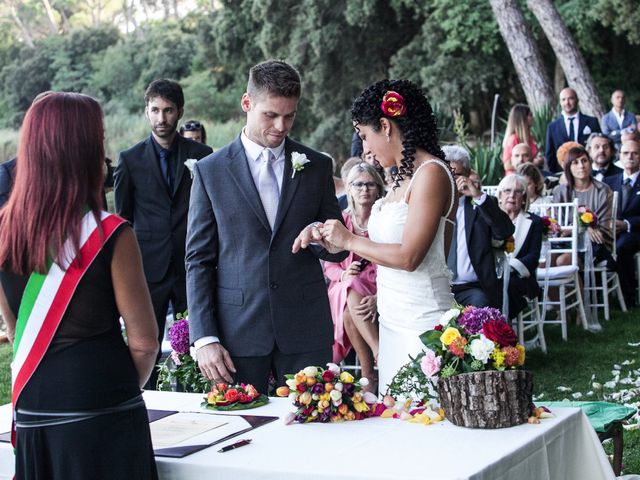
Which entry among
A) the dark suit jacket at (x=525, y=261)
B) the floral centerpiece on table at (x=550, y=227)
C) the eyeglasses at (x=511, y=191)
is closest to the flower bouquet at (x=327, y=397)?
the dark suit jacket at (x=525, y=261)

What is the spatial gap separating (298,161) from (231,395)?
92cm

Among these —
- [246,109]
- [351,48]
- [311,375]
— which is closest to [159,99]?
[246,109]

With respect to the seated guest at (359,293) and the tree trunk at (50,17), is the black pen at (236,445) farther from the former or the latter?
the tree trunk at (50,17)

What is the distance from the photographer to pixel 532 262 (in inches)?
310

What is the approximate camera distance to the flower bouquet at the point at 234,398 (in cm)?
344

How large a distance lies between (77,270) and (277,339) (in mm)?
1385

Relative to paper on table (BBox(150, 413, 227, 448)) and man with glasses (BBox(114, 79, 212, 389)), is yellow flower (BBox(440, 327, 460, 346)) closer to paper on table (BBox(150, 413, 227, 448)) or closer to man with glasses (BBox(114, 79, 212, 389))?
paper on table (BBox(150, 413, 227, 448))

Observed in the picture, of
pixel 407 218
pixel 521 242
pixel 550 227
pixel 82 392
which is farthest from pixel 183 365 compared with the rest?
pixel 550 227

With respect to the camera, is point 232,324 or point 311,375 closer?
point 311,375

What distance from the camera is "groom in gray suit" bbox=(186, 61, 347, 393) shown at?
369cm

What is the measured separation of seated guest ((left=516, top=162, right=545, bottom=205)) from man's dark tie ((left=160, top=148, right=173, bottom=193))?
13.7ft

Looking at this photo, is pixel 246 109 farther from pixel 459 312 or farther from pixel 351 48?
pixel 351 48

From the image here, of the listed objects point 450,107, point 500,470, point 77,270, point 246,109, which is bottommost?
point 500,470

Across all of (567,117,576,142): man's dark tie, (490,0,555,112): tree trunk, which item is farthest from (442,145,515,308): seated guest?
(490,0,555,112): tree trunk
